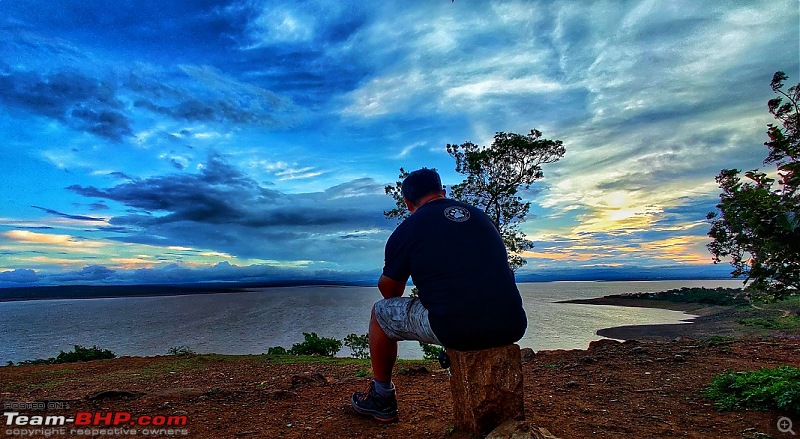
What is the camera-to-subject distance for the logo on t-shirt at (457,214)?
10.1ft

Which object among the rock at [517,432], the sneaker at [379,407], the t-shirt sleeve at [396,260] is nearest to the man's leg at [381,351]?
the sneaker at [379,407]

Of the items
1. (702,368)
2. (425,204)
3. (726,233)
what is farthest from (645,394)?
(425,204)

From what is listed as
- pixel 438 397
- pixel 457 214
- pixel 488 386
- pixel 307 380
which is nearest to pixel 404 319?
pixel 488 386

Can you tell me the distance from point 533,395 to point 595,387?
0.84 m

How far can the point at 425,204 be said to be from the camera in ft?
11.0

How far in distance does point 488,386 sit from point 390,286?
3.61 ft

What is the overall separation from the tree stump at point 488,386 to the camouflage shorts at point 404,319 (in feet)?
0.99

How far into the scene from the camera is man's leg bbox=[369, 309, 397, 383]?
138 inches

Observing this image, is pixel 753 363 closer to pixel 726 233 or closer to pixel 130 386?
pixel 726 233

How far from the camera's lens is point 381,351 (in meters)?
3.51

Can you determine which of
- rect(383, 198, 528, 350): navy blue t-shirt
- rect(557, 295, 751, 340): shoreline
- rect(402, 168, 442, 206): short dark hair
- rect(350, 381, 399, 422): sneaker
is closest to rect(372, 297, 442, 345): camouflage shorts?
rect(383, 198, 528, 350): navy blue t-shirt

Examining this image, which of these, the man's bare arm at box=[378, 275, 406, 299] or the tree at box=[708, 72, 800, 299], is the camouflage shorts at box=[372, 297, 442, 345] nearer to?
the man's bare arm at box=[378, 275, 406, 299]

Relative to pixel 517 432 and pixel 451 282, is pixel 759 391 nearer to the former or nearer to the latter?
pixel 517 432

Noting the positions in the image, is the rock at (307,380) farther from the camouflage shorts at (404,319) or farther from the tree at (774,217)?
the tree at (774,217)
